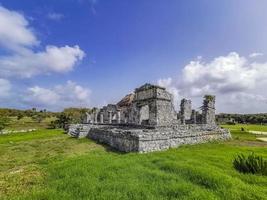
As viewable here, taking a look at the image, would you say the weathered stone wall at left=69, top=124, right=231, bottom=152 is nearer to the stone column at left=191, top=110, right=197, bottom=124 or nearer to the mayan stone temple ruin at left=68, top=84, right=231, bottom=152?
the mayan stone temple ruin at left=68, top=84, right=231, bottom=152

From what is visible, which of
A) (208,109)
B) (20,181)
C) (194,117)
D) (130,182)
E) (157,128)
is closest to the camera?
(130,182)

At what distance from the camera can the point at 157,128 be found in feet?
75.6

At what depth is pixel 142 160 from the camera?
1257cm

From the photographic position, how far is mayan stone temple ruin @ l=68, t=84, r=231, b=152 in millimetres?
17214

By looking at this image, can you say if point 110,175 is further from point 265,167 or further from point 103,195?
point 265,167

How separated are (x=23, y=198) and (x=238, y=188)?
658 cm

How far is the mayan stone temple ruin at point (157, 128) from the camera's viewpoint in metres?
17.2

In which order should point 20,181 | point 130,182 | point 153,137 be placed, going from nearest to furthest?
point 130,182 → point 20,181 → point 153,137

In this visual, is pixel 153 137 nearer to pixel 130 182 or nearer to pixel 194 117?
pixel 130 182

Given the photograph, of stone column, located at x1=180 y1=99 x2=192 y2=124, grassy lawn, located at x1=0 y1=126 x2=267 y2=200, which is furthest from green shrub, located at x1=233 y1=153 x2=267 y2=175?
stone column, located at x1=180 y1=99 x2=192 y2=124

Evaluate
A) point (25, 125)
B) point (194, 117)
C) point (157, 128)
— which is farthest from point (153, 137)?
point (25, 125)

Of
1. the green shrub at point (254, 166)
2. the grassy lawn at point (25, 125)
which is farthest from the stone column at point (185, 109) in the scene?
the grassy lawn at point (25, 125)

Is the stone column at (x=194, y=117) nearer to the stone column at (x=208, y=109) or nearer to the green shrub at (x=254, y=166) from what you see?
the stone column at (x=208, y=109)

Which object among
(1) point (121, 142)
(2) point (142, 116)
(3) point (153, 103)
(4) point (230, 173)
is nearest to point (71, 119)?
(2) point (142, 116)
